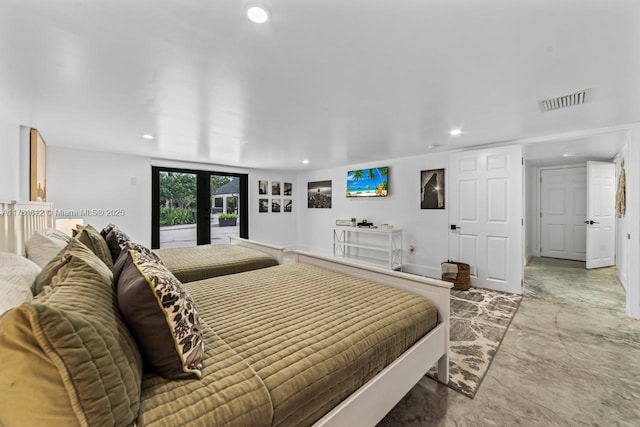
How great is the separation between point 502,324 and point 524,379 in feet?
3.13

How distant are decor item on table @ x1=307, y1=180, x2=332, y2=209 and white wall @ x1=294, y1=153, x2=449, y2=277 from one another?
0.16m

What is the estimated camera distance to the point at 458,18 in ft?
4.34

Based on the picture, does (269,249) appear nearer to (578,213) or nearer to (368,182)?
(368,182)

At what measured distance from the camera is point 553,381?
6.34 feet

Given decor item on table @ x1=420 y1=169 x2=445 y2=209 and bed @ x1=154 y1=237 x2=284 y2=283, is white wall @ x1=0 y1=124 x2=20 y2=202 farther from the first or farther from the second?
decor item on table @ x1=420 y1=169 x2=445 y2=209

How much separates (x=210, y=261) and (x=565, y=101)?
3.69 metres

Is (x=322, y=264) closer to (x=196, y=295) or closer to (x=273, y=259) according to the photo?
(x=273, y=259)

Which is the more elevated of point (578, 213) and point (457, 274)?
point (578, 213)

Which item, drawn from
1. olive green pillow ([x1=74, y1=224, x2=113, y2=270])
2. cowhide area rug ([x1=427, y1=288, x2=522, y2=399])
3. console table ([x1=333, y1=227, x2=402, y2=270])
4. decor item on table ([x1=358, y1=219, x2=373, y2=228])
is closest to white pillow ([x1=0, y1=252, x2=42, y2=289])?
olive green pillow ([x1=74, y1=224, x2=113, y2=270])

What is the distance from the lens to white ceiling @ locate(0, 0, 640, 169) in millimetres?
1291

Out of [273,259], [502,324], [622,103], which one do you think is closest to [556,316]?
[502,324]

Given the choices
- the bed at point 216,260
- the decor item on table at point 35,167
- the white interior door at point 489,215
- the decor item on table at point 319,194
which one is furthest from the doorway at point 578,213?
the decor item on table at point 35,167

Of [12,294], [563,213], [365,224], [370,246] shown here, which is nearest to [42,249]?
[12,294]


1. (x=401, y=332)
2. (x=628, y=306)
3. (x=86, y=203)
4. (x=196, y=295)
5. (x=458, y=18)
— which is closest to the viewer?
(x=458, y=18)
